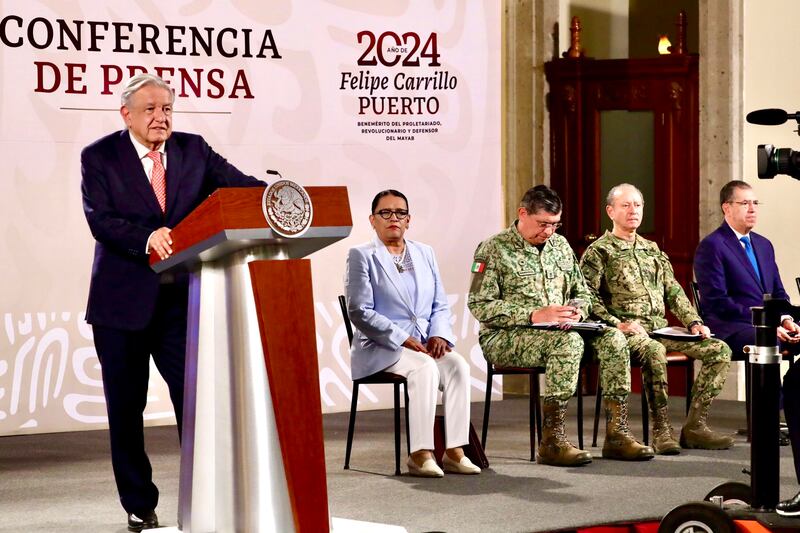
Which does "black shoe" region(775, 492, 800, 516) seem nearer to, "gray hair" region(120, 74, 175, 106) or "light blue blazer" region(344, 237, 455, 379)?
"light blue blazer" region(344, 237, 455, 379)

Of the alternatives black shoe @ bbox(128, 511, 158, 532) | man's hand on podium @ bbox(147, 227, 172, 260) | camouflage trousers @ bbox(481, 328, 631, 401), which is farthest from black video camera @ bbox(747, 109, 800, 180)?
black shoe @ bbox(128, 511, 158, 532)

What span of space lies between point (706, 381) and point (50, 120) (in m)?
3.57

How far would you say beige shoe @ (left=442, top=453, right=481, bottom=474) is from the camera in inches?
204

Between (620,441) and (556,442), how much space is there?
0.33 meters

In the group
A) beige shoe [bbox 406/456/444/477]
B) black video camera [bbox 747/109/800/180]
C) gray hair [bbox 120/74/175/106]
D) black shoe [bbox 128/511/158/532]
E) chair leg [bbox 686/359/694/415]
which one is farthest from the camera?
chair leg [bbox 686/359/694/415]

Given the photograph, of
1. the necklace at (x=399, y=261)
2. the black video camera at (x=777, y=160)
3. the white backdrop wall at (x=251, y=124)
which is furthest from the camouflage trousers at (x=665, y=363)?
the black video camera at (x=777, y=160)

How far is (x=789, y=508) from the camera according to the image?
11.8ft

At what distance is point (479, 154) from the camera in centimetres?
746

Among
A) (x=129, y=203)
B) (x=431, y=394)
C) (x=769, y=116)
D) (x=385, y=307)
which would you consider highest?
(x=769, y=116)

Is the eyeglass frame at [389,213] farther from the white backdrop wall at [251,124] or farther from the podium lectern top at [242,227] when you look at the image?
the podium lectern top at [242,227]

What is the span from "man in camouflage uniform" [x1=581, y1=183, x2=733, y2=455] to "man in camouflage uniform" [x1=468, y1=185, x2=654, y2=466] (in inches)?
8.4

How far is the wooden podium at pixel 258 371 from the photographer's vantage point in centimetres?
308

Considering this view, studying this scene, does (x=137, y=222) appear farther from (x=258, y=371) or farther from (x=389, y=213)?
(x=389, y=213)

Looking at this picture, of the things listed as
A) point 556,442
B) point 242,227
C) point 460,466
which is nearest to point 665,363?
point 556,442
